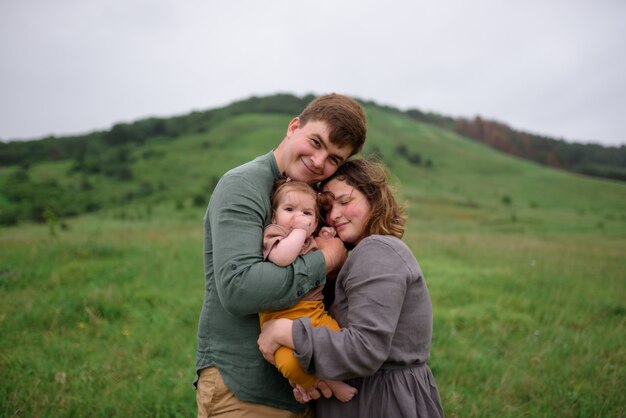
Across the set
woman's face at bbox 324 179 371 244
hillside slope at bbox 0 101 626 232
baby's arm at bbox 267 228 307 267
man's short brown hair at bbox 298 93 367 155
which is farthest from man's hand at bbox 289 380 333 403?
hillside slope at bbox 0 101 626 232

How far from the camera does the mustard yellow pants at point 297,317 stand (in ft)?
6.96

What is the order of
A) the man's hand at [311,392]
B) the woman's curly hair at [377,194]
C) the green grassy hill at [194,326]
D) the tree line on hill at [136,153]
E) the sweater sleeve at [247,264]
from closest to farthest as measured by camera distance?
1. the sweater sleeve at [247,264]
2. the man's hand at [311,392]
3. the woman's curly hair at [377,194]
4. the green grassy hill at [194,326]
5. the tree line on hill at [136,153]

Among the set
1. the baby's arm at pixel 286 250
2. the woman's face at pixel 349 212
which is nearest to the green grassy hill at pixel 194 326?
the woman's face at pixel 349 212

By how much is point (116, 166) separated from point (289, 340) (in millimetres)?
44977

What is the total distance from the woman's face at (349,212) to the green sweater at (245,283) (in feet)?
0.94

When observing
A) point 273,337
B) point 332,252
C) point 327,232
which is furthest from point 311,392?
point 327,232

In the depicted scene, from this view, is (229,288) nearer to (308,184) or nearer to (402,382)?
(308,184)

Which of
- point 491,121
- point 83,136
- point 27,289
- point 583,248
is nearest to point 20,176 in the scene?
point 83,136

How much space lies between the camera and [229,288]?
6.75 feet

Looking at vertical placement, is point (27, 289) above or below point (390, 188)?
below

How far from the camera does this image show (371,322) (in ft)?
6.77

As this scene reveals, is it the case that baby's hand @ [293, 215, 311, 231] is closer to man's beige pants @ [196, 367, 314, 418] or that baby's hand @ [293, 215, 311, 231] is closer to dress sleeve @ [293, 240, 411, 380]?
dress sleeve @ [293, 240, 411, 380]

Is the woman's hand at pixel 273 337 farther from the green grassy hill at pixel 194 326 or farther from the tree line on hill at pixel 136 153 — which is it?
the tree line on hill at pixel 136 153

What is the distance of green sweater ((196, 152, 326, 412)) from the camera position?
2.07 metres
